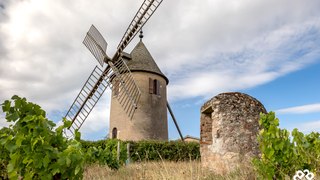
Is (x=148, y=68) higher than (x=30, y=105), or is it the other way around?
(x=148, y=68)

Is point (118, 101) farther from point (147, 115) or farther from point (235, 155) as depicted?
point (235, 155)

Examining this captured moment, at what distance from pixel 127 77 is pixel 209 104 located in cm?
1017

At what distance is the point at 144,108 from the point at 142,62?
279 cm

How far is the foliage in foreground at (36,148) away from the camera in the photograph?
327 cm

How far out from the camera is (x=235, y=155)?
277 inches

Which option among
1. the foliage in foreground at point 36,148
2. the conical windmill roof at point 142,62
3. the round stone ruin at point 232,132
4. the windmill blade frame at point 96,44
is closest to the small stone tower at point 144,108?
the conical windmill roof at point 142,62

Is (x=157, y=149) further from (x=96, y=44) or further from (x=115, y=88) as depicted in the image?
(x=96, y=44)

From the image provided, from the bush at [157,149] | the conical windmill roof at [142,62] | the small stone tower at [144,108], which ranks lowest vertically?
Result: the bush at [157,149]

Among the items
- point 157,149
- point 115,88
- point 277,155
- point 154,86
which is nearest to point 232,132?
point 277,155

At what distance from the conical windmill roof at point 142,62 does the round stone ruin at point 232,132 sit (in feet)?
35.0

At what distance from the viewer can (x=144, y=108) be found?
17.6 metres

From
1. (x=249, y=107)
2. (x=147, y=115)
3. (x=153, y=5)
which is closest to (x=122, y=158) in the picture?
(x=147, y=115)

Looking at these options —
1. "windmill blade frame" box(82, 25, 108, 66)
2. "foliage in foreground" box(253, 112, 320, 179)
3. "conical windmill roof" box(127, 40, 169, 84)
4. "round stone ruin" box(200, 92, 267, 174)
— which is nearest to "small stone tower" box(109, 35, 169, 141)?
"conical windmill roof" box(127, 40, 169, 84)

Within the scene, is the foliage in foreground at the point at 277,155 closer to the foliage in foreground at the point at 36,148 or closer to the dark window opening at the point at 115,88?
the foliage in foreground at the point at 36,148
